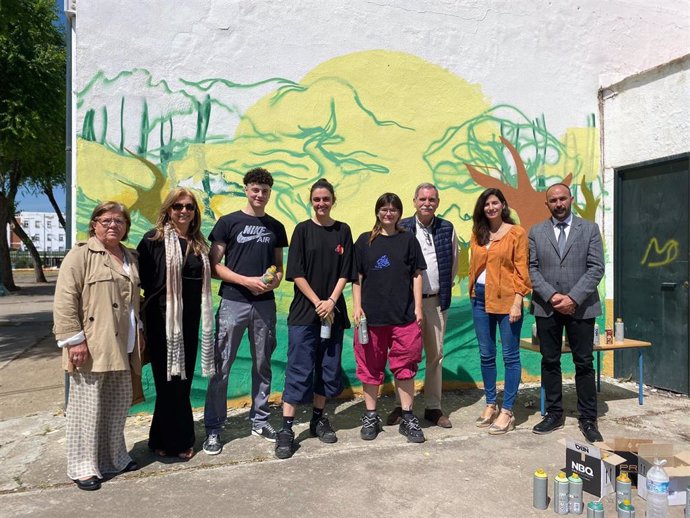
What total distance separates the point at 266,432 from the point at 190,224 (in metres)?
1.71

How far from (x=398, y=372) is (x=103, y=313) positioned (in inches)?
84.8

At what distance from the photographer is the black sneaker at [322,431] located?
4059 millimetres

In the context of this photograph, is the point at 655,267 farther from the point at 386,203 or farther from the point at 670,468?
the point at 386,203

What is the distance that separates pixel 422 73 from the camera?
18.2ft

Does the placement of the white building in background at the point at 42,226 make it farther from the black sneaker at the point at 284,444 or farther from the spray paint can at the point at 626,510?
the spray paint can at the point at 626,510

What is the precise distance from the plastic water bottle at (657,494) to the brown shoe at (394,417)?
2056mm

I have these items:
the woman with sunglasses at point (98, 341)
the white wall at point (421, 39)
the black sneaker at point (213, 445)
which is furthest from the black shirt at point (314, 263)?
the white wall at point (421, 39)

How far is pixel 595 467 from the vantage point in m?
3.15

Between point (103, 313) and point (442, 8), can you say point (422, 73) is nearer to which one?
point (442, 8)

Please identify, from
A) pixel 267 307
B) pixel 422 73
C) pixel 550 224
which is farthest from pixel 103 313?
pixel 422 73

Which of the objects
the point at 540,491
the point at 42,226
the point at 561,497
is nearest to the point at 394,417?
the point at 540,491

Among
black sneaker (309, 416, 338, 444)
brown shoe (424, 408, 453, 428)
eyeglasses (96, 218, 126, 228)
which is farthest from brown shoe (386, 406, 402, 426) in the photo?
eyeglasses (96, 218, 126, 228)

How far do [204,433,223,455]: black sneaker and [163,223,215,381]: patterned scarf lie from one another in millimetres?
507

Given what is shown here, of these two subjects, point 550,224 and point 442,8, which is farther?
point 442,8
